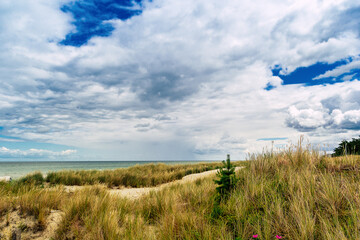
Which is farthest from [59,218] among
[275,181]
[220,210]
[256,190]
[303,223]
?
[275,181]

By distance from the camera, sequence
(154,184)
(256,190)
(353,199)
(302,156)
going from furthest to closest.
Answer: (154,184) → (302,156) → (256,190) → (353,199)

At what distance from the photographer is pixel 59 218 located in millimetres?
4680

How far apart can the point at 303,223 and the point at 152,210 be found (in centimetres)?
350

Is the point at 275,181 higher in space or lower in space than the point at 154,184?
higher

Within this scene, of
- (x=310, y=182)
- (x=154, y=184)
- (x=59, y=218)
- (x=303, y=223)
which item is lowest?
(x=154, y=184)

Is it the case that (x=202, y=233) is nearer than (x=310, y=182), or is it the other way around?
(x=202, y=233)

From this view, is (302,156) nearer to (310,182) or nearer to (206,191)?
(310,182)

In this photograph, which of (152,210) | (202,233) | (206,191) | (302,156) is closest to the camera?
(202,233)

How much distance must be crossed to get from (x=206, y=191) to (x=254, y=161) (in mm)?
2359

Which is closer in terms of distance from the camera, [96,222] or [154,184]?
[96,222]

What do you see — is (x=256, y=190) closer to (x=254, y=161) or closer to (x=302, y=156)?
(x=254, y=161)

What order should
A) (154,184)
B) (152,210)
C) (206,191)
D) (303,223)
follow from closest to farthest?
1. (303,223)
2. (152,210)
3. (206,191)
4. (154,184)

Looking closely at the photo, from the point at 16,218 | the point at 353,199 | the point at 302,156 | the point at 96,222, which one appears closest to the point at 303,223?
the point at 353,199

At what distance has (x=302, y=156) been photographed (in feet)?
23.6
